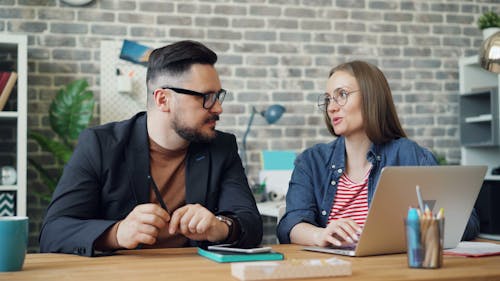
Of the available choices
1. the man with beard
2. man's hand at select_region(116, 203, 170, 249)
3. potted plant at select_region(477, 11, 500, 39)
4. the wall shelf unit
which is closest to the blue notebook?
man's hand at select_region(116, 203, 170, 249)

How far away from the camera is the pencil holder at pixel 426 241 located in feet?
4.81

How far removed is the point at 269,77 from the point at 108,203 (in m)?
2.63

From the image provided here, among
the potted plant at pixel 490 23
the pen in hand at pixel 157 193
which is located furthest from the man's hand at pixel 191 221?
the potted plant at pixel 490 23

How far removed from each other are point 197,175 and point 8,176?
2.00 metres

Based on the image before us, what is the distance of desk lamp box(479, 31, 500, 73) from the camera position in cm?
200

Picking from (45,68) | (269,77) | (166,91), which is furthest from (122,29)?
(166,91)

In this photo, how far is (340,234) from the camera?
187cm

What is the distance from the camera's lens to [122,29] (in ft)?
14.2

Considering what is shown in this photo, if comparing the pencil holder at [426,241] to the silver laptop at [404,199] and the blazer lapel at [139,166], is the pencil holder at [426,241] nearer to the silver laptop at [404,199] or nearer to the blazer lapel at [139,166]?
the silver laptop at [404,199]

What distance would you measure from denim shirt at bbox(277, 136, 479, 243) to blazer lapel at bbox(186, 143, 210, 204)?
0.30 meters

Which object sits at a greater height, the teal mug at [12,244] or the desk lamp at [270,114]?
the desk lamp at [270,114]

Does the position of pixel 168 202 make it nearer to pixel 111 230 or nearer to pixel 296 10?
pixel 111 230

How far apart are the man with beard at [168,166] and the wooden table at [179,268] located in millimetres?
236

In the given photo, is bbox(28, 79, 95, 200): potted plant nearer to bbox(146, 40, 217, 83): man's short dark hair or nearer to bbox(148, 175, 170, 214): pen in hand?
bbox(146, 40, 217, 83): man's short dark hair
